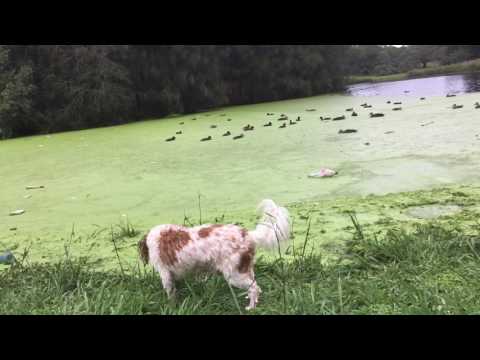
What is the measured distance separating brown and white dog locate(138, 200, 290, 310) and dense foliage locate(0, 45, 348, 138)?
11535 millimetres

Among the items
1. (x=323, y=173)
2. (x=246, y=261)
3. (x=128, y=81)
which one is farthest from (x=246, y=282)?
(x=128, y=81)

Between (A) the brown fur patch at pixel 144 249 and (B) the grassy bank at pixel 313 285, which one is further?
(A) the brown fur patch at pixel 144 249

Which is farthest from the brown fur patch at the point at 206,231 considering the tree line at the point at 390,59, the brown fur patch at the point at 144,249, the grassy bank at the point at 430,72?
the grassy bank at the point at 430,72

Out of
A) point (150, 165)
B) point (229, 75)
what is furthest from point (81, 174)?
point (229, 75)

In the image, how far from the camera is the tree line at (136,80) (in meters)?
12.8

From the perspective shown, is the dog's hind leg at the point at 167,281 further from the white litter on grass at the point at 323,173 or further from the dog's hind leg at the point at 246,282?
the white litter on grass at the point at 323,173

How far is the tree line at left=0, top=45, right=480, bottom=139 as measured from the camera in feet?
41.9

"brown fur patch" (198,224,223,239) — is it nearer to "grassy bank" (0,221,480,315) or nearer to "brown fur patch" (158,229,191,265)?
"brown fur patch" (158,229,191,265)

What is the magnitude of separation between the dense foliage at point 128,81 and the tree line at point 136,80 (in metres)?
0.03

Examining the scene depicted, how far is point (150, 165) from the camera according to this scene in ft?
22.1

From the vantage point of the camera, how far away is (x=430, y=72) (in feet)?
75.8

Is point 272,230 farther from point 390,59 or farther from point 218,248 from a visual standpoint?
point 390,59

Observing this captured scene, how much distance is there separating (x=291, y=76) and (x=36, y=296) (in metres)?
16.7
